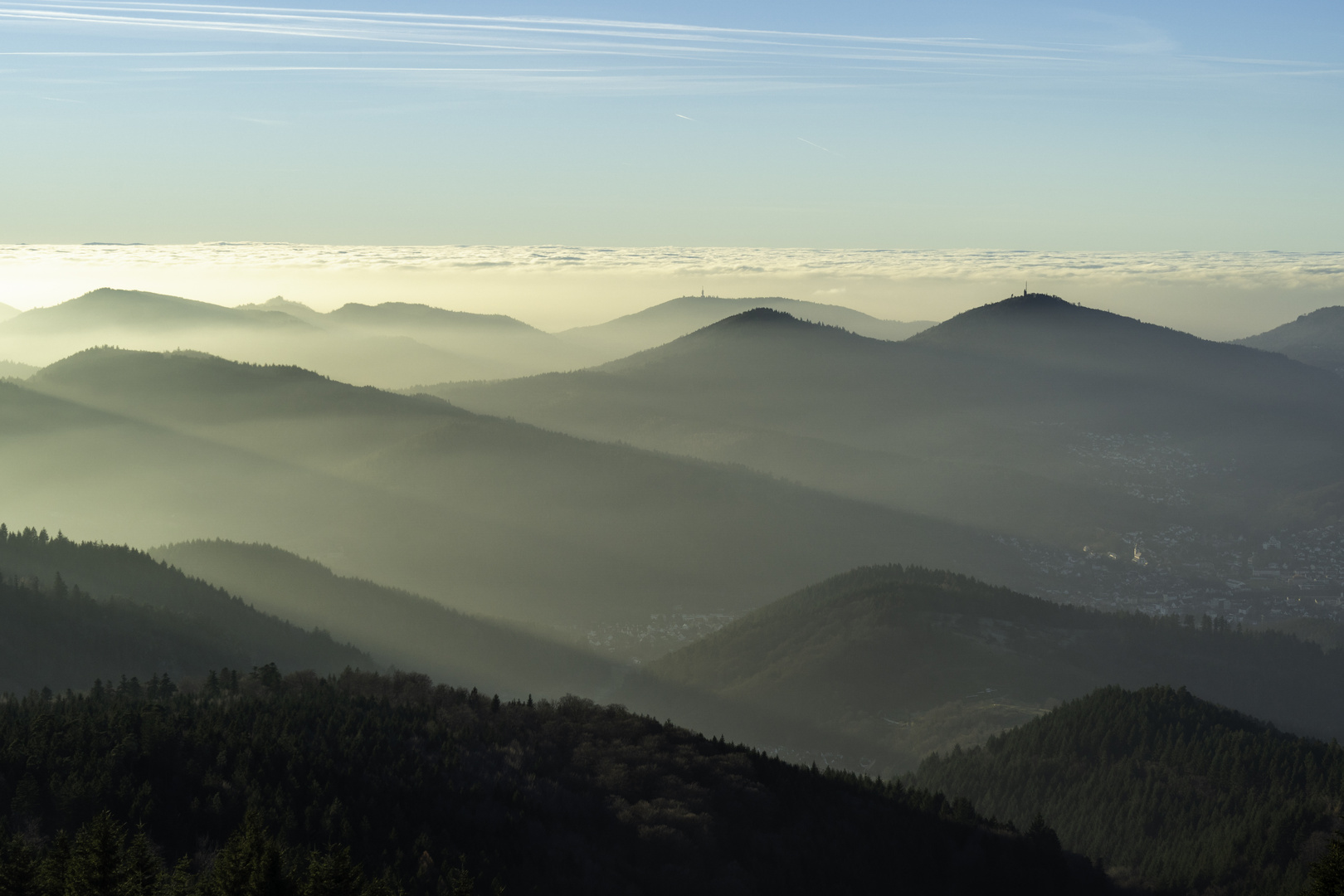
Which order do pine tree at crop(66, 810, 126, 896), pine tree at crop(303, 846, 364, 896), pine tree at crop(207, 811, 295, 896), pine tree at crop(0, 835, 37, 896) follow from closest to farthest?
1. pine tree at crop(66, 810, 126, 896)
2. pine tree at crop(207, 811, 295, 896)
3. pine tree at crop(0, 835, 37, 896)
4. pine tree at crop(303, 846, 364, 896)

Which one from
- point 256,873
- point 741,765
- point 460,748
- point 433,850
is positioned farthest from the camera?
point 741,765

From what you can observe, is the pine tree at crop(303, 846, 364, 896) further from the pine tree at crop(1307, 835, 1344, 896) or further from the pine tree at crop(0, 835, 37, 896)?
the pine tree at crop(1307, 835, 1344, 896)

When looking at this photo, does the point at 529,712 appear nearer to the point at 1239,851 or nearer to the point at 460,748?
the point at 460,748

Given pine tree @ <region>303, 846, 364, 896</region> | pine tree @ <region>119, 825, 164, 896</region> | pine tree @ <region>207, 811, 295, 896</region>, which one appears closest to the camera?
pine tree @ <region>119, 825, 164, 896</region>

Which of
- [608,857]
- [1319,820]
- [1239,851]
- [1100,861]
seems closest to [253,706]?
[608,857]

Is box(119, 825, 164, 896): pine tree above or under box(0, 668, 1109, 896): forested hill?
above

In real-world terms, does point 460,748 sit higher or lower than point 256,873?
lower

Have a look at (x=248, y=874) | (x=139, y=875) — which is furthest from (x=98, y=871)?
(x=248, y=874)

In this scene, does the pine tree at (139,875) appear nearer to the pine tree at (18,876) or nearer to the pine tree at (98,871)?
the pine tree at (98,871)

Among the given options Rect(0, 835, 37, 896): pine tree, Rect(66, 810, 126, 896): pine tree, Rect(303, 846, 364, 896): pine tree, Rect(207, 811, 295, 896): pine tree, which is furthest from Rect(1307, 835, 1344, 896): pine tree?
Rect(0, 835, 37, 896): pine tree

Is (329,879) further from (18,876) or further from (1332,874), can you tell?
(1332,874)
